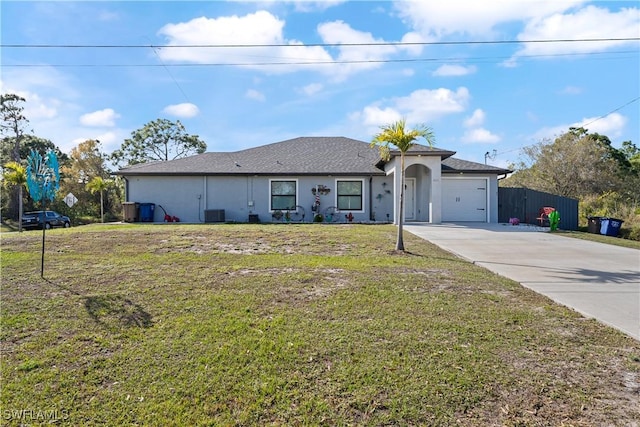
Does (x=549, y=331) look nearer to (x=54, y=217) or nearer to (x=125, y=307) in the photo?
(x=125, y=307)

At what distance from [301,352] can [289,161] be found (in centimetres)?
1561

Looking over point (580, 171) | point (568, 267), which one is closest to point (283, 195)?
point (568, 267)

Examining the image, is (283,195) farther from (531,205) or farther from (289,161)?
(531,205)

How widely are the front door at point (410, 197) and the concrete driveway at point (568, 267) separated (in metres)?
5.87

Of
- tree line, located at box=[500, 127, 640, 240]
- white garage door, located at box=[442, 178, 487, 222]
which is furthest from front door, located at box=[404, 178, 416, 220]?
tree line, located at box=[500, 127, 640, 240]

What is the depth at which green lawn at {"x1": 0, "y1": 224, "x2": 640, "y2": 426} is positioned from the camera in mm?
2260

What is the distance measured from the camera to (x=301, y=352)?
9.65 ft

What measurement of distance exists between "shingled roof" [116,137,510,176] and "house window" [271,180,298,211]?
624mm

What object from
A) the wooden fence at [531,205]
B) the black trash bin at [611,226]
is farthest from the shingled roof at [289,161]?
the black trash bin at [611,226]

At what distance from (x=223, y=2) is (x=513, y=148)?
2513 centimetres

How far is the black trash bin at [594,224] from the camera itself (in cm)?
1431

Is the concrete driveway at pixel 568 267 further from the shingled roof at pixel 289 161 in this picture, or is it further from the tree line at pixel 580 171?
the tree line at pixel 580 171

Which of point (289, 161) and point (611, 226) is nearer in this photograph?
point (611, 226)

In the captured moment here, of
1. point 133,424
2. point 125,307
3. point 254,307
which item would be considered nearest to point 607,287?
point 254,307
